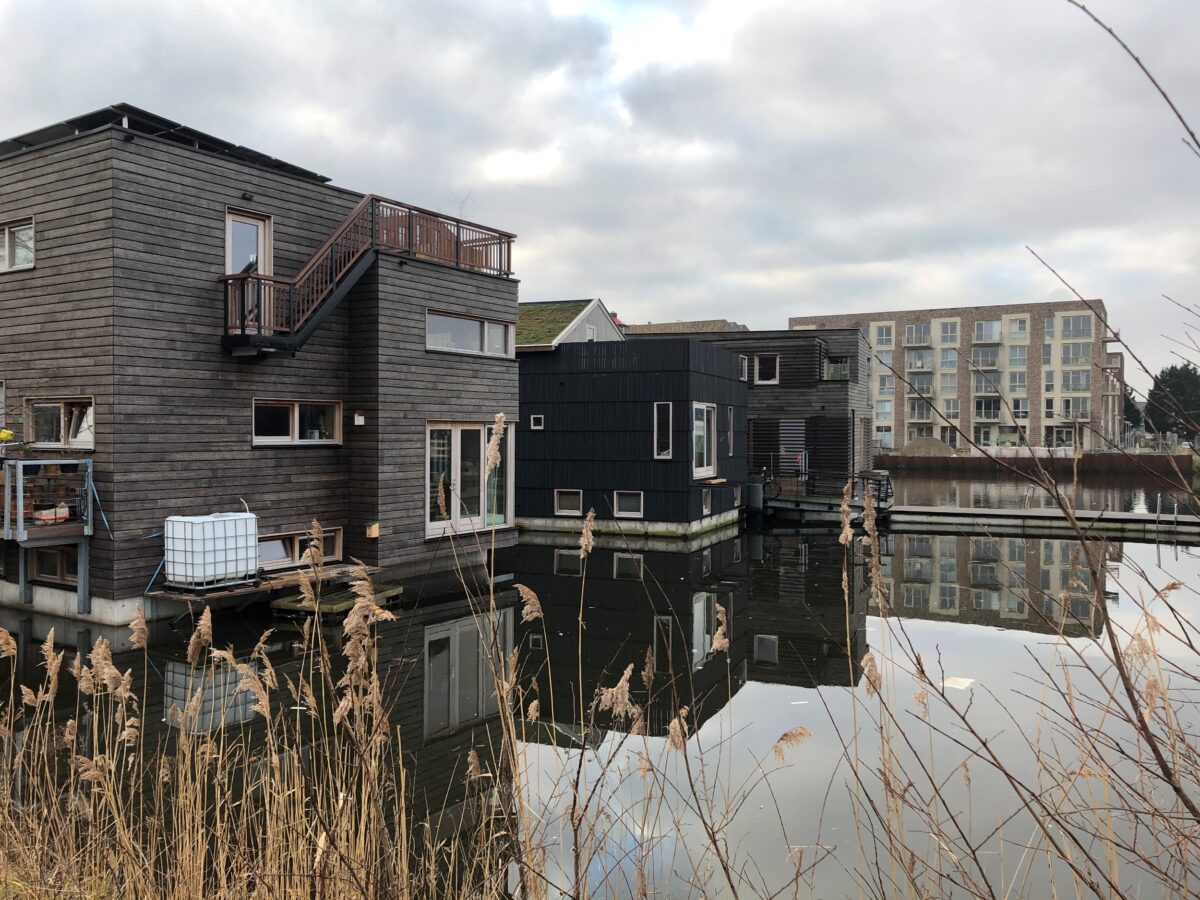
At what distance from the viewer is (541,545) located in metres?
19.7

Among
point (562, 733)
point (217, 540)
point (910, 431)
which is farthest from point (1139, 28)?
point (910, 431)

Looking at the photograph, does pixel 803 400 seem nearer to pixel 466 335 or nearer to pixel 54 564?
pixel 466 335

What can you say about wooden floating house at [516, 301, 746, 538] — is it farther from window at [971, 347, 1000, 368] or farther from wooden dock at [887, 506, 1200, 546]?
window at [971, 347, 1000, 368]

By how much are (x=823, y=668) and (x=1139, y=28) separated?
822cm

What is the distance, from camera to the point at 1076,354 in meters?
66.6

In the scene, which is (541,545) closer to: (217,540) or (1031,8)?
(217,540)

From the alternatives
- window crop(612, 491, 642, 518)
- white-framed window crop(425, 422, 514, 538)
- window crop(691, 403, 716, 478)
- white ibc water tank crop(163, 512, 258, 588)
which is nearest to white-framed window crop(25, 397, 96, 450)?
white ibc water tank crop(163, 512, 258, 588)

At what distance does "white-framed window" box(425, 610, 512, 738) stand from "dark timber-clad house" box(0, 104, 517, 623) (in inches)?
45.8

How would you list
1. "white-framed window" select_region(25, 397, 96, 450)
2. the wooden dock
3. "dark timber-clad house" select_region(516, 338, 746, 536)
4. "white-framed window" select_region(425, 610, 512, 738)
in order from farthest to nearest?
the wooden dock
"dark timber-clad house" select_region(516, 338, 746, 536)
"white-framed window" select_region(25, 397, 96, 450)
"white-framed window" select_region(425, 610, 512, 738)

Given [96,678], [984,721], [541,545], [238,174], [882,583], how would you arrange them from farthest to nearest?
[541,545], [238,174], [984,721], [96,678], [882,583]

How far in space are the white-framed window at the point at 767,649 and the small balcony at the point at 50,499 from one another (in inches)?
318

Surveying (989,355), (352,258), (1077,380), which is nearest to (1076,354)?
(1077,380)

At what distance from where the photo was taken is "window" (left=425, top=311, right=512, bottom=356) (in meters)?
15.6

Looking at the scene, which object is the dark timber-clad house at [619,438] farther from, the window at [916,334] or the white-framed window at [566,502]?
the window at [916,334]
